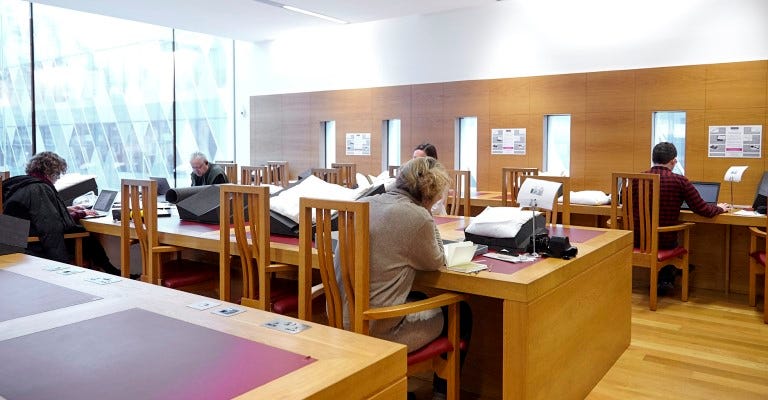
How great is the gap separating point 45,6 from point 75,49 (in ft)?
2.45

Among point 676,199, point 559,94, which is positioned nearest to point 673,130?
point 559,94

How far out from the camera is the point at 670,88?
555 cm

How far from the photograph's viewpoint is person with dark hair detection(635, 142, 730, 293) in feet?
14.7

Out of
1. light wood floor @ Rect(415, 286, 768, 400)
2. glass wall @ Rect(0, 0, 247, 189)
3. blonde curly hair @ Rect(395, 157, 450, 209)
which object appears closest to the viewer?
blonde curly hair @ Rect(395, 157, 450, 209)

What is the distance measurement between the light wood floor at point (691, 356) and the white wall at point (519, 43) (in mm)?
2359

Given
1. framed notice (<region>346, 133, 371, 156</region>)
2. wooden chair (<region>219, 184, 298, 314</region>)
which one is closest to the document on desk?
wooden chair (<region>219, 184, 298, 314</region>)

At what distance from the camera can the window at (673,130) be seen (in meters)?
5.58

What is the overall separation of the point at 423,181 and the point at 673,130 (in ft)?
13.7

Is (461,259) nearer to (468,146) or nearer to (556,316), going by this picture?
(556,316)

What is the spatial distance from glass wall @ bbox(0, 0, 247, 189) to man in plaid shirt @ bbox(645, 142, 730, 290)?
21.9 ft

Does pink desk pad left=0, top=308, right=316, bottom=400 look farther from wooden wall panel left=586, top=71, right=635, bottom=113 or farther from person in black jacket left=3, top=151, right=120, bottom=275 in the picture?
wooden wall panel left=586, top=71, right=635, bottom=113

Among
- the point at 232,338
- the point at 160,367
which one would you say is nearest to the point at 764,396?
the point at 232,338

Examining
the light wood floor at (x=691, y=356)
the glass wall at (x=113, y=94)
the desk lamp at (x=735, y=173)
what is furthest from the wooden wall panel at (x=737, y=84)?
the glass wall at (x=113, y=94)

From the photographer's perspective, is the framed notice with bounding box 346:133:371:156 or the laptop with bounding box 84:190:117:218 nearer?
the laptop with bounding box 84:190:117:218
